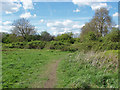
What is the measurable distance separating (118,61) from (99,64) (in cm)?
123

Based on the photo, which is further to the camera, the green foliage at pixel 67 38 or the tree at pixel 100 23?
the green foliage at pixel 67 38

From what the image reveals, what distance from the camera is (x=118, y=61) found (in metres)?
5.12

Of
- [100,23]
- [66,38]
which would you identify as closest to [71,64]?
[100,23]

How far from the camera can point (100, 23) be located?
67.9ft

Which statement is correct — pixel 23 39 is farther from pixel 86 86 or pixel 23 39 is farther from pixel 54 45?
pixel 86 86

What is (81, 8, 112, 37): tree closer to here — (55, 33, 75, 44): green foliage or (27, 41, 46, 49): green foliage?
(55, 33, 75, 44): green foliage

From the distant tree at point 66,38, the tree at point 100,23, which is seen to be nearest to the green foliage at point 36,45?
the distant tree at point 66,38

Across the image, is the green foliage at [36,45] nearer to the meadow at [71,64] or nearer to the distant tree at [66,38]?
the meadow at [71,64]

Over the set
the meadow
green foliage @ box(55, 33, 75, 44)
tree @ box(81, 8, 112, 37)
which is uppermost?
tree @ box(81, 8, 112, 37)

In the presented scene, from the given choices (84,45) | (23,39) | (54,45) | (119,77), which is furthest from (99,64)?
(23,39)

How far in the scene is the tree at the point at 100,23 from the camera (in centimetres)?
1997

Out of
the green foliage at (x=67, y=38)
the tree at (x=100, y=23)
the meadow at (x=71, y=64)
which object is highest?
the tree at (x=100, y=23)

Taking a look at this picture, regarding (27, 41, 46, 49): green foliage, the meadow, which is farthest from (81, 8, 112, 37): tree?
(27, 41, 46, 49): green foliage

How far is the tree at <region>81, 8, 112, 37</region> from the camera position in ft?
65.5
